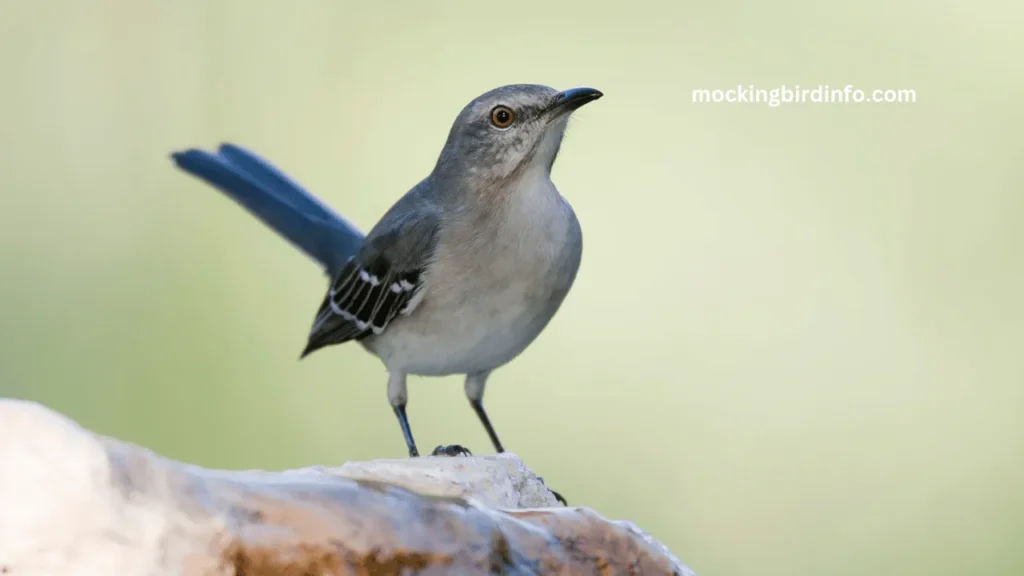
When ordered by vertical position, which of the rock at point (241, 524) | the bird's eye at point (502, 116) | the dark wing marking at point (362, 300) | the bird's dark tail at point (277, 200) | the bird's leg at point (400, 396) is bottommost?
the rock at point (241, 524)

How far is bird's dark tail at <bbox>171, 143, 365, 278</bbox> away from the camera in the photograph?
471 centimetres

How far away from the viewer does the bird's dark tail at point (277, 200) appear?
4.71m

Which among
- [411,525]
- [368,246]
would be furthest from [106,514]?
[368,246]

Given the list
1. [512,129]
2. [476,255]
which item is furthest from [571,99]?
[476,255]

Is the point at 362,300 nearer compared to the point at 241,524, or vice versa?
the point at 241,524

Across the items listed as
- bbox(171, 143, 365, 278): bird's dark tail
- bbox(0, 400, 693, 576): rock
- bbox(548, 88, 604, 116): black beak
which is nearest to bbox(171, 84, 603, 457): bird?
bbox(548, 88, 604, 116): black beak

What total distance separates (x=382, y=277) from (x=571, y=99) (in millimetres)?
901

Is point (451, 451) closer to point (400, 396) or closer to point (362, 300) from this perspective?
point (400, 396)

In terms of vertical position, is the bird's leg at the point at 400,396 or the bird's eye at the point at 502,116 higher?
the bird's eye at the point at 502,116

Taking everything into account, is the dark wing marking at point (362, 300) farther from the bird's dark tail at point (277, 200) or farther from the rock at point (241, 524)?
the rock at point (241, 524)

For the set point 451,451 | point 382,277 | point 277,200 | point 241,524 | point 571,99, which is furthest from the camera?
point 277,200

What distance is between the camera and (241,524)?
2.15m

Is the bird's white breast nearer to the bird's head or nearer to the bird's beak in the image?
the bird's head

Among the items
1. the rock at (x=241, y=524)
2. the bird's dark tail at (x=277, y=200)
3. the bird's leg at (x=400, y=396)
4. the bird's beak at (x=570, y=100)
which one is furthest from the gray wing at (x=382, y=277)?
the rock at (x=241, y=524)
